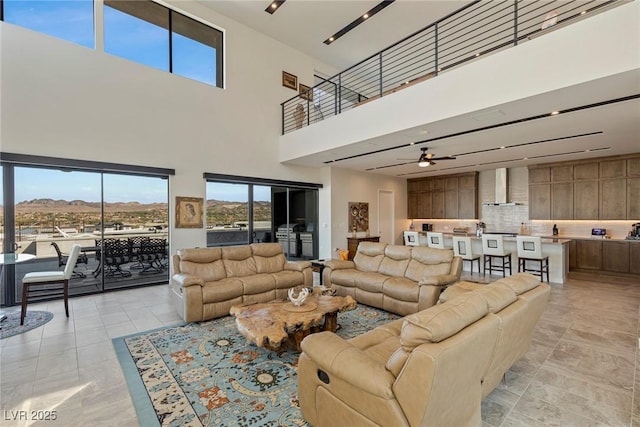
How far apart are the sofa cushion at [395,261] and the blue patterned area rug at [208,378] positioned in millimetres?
1302

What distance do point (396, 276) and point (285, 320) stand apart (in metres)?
2.36

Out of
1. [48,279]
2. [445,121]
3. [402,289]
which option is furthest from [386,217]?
[48,279]

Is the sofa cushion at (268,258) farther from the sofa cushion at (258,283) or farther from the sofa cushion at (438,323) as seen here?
the sofa cushion at (438,323)

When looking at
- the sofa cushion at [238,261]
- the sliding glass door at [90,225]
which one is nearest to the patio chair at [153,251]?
the sliding glass door at [90,225]

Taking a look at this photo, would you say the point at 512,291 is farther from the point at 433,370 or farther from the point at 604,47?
the point at 604,47

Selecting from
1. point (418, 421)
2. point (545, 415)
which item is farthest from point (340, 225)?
point (418, 421)

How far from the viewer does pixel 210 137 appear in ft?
22.5

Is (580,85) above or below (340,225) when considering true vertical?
above

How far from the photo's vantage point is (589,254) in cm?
748

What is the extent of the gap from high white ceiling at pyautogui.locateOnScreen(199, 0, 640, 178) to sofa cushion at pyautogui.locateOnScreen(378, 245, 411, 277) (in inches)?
82.0

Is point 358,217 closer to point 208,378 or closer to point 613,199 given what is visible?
point 613,199

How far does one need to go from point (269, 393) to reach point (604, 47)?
485cm

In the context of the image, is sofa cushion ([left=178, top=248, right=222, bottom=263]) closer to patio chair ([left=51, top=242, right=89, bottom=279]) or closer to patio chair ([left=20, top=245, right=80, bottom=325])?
patio chair ([left=20, top=245, right=80, bottom=325])

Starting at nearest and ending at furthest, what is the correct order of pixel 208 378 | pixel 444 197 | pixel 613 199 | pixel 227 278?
pixel 208 378
pixel 227 278
pixel 613 199
pixel 444 197
